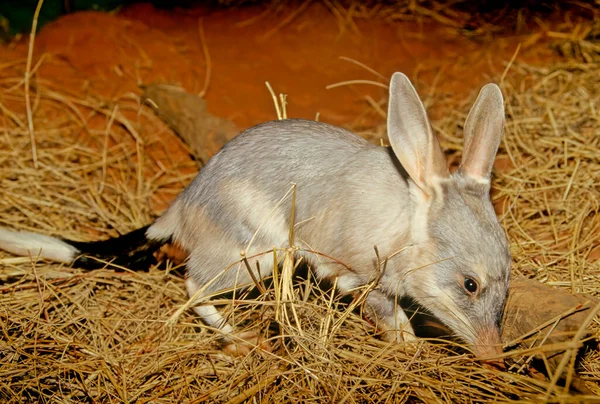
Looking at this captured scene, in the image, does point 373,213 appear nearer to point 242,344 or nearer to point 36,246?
point 242,344

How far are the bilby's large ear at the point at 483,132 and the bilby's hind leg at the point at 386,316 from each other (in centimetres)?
74

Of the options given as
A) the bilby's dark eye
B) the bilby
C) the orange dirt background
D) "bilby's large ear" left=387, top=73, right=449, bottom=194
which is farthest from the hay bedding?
"bilby's large ear" left=387, top=73, right=449, bottom=194

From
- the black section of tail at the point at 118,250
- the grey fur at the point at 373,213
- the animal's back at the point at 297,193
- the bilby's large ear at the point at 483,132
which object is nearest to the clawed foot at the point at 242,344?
the grey fur at the point at 373,213

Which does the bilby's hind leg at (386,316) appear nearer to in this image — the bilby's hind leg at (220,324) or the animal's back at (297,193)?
the animal's back at (297,193)

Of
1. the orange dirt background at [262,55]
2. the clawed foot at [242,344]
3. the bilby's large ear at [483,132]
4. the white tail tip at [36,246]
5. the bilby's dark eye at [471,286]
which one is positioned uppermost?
the bilby's large ear at [483,132]

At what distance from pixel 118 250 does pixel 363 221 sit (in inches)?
55.8

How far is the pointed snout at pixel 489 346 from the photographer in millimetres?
2490

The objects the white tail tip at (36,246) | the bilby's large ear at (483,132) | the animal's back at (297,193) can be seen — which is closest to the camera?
the bilby's large ear at (483,132)

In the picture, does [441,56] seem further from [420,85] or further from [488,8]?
[488,8]

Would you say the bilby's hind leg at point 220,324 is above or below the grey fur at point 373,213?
below

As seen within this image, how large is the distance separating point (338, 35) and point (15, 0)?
358cm

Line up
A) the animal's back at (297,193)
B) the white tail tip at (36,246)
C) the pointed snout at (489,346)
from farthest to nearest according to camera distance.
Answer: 1. the white tail tip at (36,246)
2. the animal's back at (297,193)
3. the pointed snout at (489,346)

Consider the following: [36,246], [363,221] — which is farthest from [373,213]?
[36,246]

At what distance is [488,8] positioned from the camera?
690cm
